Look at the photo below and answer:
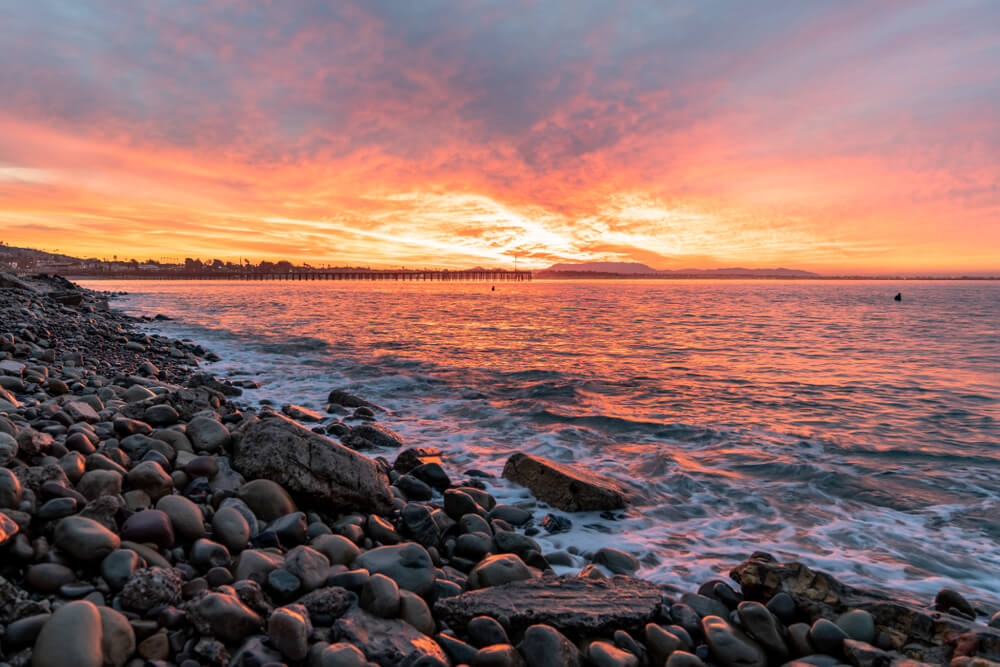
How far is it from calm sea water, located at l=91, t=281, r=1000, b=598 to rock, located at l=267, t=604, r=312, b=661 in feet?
9.65

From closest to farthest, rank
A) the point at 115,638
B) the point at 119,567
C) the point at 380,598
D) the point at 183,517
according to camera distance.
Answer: the point at 115,638 → the point at 119,567 → the point at 380,598 → the point at 183,517

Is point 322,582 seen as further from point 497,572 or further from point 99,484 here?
point 99,484

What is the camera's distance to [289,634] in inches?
106

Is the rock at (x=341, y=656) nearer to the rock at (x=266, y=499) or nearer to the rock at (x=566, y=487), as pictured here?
the rock at (x=266, y=499)

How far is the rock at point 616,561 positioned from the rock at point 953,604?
2.42 meters

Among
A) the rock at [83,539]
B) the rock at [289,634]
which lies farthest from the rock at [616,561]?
the rock at [83,539]

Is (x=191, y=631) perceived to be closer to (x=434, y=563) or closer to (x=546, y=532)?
(x=434, y=563)

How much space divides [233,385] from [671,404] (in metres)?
10.5

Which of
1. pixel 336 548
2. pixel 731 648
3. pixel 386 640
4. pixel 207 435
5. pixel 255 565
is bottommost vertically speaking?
pixel 731 648

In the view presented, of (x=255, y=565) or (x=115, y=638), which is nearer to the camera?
(x=115, y=638)

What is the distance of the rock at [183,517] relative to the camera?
137 inches

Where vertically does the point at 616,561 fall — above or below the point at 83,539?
below

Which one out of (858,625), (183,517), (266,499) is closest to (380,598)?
(183,517)

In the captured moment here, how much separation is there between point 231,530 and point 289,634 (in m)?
1.29
